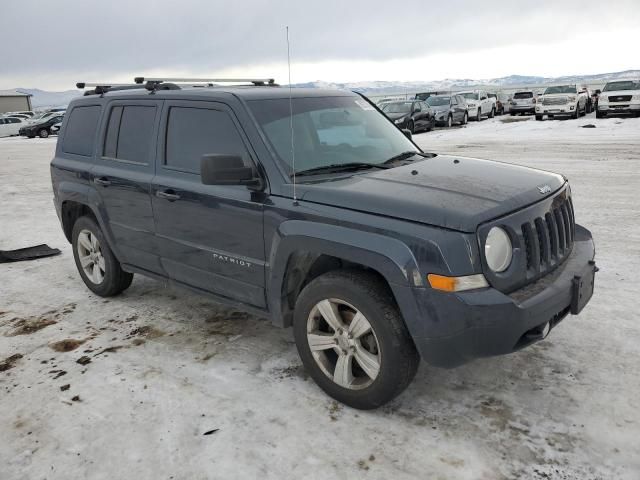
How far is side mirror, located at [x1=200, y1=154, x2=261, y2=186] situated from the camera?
3.34 meters

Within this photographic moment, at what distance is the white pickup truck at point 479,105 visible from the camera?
3045 cm

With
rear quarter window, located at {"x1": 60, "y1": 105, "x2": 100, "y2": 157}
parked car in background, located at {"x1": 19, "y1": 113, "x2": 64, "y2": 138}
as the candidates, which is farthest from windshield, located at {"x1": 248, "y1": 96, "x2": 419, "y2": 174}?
parked car in background, located at {"x1": 19, "y1": 113, "x2": 64, "y2": 138}

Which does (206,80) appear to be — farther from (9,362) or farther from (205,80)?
(9,362)

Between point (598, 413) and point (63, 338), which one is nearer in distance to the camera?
point (598, 413)

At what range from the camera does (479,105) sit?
3098 cm

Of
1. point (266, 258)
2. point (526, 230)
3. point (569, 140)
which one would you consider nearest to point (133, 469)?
point (266, 258)

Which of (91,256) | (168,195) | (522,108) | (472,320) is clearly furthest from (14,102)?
(472,320)

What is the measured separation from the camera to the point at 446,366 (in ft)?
9.64

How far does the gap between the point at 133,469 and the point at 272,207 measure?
166 cm

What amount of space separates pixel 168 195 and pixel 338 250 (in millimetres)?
1665

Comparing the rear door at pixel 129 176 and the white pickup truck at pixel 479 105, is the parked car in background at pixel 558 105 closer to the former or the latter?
the white pickup truck at pixel 479 105

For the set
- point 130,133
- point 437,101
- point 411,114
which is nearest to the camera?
point 130,133

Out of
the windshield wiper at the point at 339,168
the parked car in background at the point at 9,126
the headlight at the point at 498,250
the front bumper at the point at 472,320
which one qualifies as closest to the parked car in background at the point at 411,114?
the windshield wiper at the point at 339,168

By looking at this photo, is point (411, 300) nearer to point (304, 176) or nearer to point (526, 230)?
point (526, 230)
